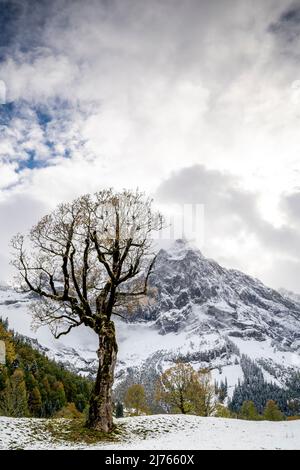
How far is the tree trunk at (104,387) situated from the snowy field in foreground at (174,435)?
136 cm

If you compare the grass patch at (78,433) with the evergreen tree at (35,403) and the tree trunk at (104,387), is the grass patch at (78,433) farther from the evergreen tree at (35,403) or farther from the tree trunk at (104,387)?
the evergreen tree at (35,403)

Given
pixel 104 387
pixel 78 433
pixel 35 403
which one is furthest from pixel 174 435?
pixel 35 403

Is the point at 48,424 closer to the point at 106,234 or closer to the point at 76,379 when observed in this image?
the point at 106,234

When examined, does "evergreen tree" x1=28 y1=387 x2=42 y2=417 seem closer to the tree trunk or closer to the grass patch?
the grass patch

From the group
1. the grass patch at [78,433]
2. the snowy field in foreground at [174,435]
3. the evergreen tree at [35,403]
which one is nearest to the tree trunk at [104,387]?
the grass patch at [78,433]

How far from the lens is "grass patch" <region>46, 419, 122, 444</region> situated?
50.4 ft

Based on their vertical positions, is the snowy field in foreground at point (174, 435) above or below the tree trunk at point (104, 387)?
below

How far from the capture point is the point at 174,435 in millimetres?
17281

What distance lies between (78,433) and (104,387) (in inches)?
96.2

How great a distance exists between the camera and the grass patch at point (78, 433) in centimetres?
1538

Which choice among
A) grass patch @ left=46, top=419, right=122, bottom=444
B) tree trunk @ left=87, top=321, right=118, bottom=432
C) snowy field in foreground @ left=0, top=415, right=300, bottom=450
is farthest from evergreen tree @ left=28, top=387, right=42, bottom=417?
tree trunk @ left=87, top=321, right=118, bottom=432

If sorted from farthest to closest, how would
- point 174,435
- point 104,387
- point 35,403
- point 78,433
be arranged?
point 35,403, point 104,387, point 174,435, point 78,433

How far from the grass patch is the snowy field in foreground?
0.39 meters

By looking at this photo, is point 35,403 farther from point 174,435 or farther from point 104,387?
point 174,435
